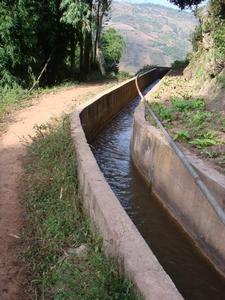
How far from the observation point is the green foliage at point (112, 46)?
106 ft

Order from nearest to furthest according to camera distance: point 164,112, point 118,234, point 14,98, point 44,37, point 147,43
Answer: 1. point 118,234
2. point 164,112
3. point 14,98
4. point 44,37
5. point 147,43

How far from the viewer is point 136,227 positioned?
654cm

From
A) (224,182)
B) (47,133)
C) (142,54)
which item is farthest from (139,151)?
(142,54)

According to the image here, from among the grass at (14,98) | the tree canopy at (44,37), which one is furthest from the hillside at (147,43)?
the grass at (14,98)

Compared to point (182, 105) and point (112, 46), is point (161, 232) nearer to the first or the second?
point (182, 105)

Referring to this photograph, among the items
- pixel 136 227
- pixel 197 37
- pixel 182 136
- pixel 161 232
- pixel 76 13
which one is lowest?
pixel 161 232

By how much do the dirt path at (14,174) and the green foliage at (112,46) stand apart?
57.6 feet

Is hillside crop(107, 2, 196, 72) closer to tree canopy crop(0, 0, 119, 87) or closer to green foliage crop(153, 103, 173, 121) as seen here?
tree canopy crop(0, 0, 119, 87)

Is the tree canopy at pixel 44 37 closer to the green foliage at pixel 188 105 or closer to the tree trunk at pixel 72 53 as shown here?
the tree trunk at pixel 72 53

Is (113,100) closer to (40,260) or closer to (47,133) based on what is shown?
(47,133)

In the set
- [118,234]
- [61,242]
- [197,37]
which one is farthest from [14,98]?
[197,37]

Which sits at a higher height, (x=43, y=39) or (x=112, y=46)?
(x=43, y=39)

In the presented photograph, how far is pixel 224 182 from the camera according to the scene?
258 inches

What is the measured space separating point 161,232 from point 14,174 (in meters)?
2.76
